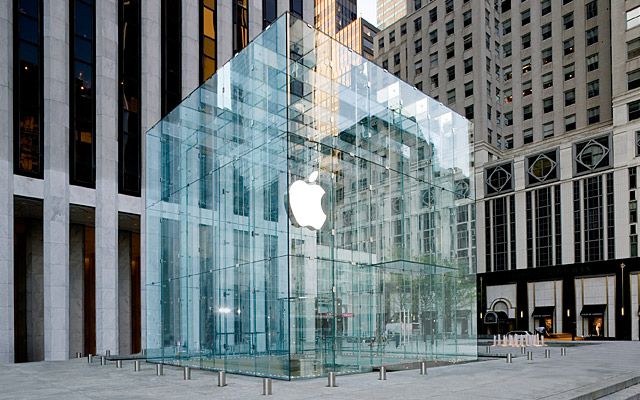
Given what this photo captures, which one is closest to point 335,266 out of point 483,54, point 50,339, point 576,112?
point 50,339

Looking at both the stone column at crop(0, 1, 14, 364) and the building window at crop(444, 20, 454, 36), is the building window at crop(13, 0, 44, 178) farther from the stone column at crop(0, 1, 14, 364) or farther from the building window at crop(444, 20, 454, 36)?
the building window at crop(444, 20, 454, 36)

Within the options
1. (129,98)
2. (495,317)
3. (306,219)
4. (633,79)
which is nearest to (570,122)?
(633,79)

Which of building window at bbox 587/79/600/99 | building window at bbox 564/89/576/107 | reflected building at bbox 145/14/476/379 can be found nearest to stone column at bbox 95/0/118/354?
reflected building at bbox 145/14/476/379

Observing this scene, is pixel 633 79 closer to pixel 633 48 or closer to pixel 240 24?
pixel 633 48

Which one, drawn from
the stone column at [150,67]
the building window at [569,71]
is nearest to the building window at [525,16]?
the building window at [569,71]

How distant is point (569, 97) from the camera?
66688mm

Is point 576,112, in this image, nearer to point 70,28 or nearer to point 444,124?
point 444,124

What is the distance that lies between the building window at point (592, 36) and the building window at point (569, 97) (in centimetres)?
542

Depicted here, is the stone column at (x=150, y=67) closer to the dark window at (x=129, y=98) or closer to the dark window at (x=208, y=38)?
the dark window at (x=129, y=98)

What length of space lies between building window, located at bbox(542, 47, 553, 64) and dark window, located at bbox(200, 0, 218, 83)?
1790 inches

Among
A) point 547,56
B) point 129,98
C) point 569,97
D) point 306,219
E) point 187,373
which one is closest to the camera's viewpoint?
point 187,373

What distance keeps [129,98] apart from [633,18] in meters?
48.9

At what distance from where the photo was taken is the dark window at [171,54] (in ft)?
121

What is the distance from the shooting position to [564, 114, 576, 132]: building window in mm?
65750
